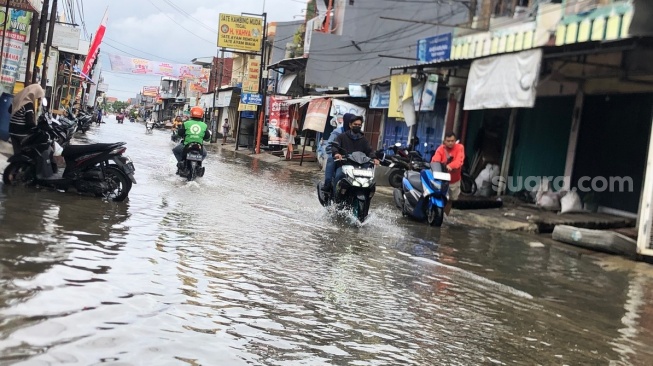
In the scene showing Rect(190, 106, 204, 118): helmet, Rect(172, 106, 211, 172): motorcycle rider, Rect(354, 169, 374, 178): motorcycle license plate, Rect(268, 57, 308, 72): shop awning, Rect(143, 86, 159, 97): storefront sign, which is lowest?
Rect(354, 169, 374, 178): motorcycle license plate

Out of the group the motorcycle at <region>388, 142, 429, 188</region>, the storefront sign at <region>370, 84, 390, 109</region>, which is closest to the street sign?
the storefront sign at <region>370, 84, 390, 109</region>

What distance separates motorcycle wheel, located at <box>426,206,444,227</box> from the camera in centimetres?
1026

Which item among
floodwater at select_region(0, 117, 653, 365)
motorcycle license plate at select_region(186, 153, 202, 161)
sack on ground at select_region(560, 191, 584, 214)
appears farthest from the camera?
motorcycle license plate at select_region(186, 153, 202, 161)

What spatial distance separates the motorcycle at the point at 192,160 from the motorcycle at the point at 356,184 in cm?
409

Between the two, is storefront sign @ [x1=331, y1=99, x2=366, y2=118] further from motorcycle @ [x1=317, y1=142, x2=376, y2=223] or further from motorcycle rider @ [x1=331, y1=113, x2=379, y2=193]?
motorcycle @ [x1=317, y1=142, x2=376, y2=223]

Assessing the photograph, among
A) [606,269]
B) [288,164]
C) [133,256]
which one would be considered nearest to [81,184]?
[133,256]

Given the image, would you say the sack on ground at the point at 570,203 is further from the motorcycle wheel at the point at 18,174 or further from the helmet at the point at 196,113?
→ the motorcycle wheel at the point at 18,174

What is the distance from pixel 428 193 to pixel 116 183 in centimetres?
486

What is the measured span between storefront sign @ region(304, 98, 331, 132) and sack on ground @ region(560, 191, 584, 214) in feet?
41.7

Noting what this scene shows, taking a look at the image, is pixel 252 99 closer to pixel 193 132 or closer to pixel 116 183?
pixel 193 132

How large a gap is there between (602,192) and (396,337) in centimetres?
985

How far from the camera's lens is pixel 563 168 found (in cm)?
1359

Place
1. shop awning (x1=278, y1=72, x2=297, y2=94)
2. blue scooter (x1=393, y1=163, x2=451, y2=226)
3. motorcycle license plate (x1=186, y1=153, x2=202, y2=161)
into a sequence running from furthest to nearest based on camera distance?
shop awning (x1=278, y1=72, x2=297, y2=94) < motorcycle license plate (x1=186, y1=153, x2=202, y2=161) < blue scooter (x1=393, y1=163, x2=451, y2=226)

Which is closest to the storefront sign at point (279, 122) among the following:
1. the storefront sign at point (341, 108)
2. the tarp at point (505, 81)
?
the storefront sign at point (341, 108)
